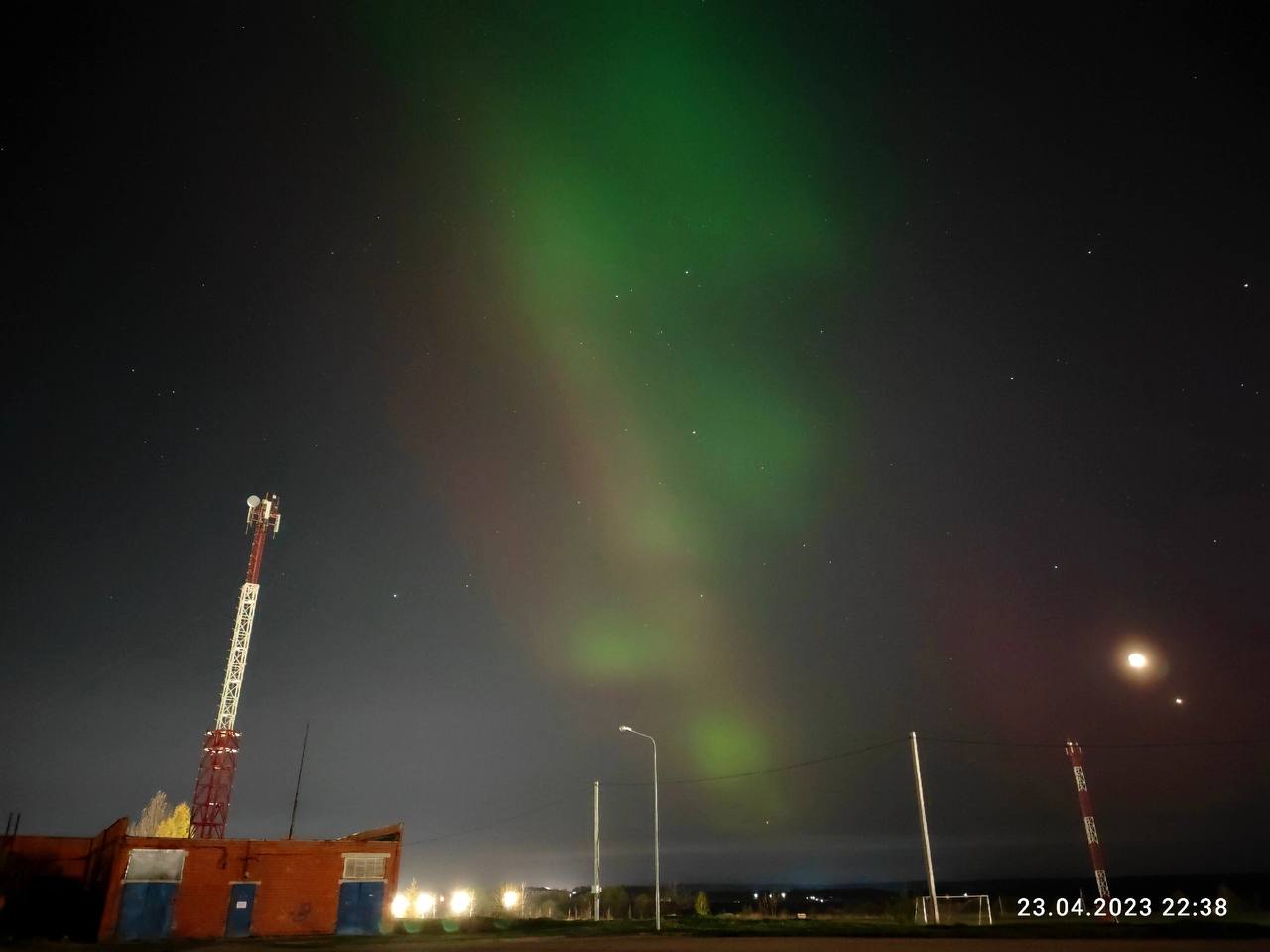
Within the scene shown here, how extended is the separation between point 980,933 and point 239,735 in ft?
197

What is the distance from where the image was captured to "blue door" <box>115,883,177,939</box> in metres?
39.0

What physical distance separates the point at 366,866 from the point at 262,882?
4.90m

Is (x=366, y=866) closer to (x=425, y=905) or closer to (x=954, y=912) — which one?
(x=954, y=912)

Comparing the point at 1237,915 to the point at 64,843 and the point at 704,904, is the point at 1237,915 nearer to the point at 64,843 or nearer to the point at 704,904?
the point at 704,904

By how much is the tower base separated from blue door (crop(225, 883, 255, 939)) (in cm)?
2568

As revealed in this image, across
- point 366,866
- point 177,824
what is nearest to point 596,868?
point 366,866

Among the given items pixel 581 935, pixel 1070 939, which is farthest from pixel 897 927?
pixel 581 935

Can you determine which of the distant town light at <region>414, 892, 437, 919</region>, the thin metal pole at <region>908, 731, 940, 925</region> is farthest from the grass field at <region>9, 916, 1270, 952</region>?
the distant town light at <region>414, 892, 437, 919</region>

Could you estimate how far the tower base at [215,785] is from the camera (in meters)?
64.0

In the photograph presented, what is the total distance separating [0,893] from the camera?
1647 inches

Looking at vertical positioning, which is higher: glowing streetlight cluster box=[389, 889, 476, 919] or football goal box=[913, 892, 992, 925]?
football goal box=[913, 892, 992, 925]

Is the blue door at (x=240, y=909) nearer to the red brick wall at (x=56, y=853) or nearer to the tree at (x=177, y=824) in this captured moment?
the red brick wall at (x=56, y=853)

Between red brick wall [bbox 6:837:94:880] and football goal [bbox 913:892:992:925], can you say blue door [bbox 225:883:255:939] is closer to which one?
red brick wall [bbox 6:837:94:880]

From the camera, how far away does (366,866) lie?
43938 mm
